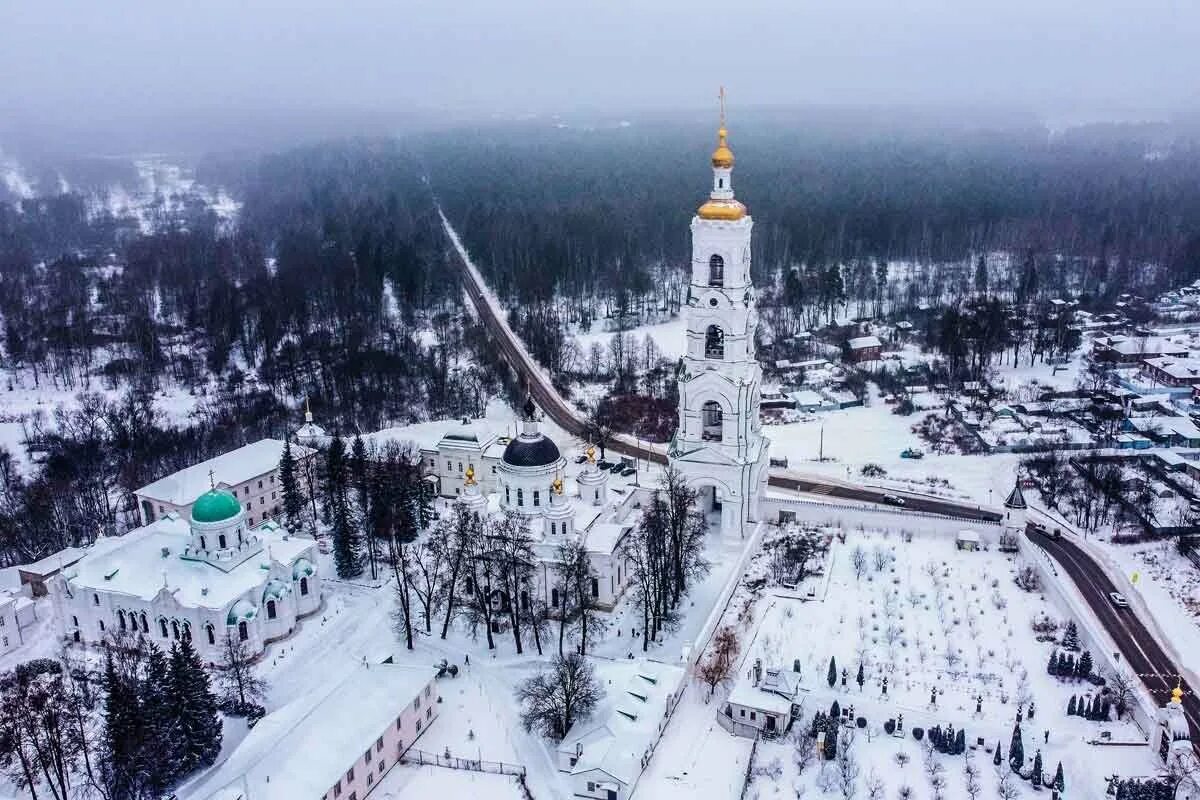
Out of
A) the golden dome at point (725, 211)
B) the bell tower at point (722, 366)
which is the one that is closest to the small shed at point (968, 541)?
A: the bell tower at point (722, 366)

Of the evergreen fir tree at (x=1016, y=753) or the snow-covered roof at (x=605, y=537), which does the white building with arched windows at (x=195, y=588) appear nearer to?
the snow-covered roof at (x=605, y=537)

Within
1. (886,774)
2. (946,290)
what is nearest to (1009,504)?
(886,774)

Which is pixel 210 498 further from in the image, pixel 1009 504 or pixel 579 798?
pixel 1009 504

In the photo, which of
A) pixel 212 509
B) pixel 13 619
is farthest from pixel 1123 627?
pixel 13 619

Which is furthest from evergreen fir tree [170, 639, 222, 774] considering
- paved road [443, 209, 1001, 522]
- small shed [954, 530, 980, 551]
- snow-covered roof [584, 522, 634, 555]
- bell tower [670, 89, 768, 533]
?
small shed [954, 530, 980, 551]

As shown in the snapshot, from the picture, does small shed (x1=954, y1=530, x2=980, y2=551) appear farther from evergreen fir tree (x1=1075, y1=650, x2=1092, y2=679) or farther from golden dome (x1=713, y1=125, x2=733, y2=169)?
golden dome (x1=713, y1=125, x2=733, y2=169)
